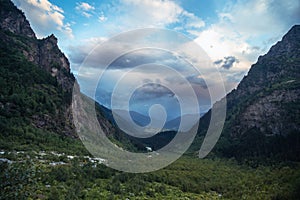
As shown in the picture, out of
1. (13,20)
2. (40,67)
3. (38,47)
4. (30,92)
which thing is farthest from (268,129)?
(13,20)

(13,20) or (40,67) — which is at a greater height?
(13,20)

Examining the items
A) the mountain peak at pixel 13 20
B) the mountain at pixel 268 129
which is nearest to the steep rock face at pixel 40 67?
the mountain peak at pixel 13 20

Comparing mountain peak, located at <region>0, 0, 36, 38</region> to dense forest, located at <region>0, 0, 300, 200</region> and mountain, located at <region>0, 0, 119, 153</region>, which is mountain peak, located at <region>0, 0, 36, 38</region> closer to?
mountain, located at <region>0, 0, 119, 153</region>

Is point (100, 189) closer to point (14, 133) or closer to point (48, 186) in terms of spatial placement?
point (48, 186)

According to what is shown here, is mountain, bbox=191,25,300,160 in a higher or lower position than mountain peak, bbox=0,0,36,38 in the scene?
lower

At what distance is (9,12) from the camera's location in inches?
5463

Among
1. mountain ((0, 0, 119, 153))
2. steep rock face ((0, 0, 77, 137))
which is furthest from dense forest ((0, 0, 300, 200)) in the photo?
steep rock face ((0, 0, 77, 137))

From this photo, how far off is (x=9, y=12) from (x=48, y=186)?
133460 millimetres

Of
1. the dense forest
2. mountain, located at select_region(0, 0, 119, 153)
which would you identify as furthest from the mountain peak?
the dense forest

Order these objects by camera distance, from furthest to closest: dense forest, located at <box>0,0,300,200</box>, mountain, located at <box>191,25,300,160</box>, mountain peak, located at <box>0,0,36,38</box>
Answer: mountain peak, located at <box>0,0,36,38</box>, mountain, located at <box>191,25,300,160</box>, dense forest, located at <box>0,0,300,200</box>

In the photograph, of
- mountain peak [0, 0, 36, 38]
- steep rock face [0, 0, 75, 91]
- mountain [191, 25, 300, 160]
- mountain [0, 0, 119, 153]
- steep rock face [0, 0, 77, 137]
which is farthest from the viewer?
mountain peak [0, 0, 36, 38]

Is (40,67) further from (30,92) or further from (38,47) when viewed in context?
(30,92)

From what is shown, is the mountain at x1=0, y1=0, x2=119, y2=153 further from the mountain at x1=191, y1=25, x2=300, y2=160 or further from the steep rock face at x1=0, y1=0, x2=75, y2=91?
the mountain at x1=191, y1=25, x2=300, y2=160

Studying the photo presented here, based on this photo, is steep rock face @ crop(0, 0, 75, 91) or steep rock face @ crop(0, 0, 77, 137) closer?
steep rock face @ crop(0, 0, 77, 137)
